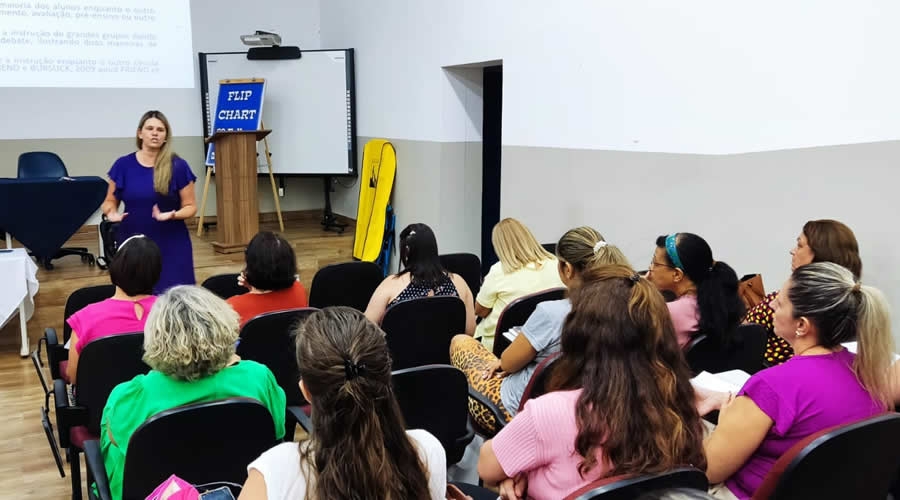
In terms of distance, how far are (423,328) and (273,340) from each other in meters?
0.60

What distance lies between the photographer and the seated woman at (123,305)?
2.47 m

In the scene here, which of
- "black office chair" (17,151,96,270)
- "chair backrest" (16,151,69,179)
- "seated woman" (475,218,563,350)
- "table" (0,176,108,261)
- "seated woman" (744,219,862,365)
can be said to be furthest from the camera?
"chair backrest" (16,151,69,179)

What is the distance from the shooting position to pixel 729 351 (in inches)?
94.6

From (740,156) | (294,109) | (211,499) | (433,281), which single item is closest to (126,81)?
(294,109)

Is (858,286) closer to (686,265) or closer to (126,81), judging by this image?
(686,265)

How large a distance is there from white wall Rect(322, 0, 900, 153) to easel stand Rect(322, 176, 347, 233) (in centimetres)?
188

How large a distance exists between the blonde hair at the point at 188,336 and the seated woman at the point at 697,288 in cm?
138

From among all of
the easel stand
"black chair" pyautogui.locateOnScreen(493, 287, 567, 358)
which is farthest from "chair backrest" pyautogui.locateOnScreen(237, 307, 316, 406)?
the easel stand

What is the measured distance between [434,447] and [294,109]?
6.67 m

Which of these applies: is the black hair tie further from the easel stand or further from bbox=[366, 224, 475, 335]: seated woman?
the easel stand

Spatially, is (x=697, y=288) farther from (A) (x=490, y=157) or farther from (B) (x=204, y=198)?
(B) (x=204, y=198)

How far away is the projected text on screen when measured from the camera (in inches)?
199

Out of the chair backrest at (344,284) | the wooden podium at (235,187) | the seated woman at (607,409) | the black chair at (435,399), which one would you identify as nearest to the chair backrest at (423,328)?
the black chair at (435,399)

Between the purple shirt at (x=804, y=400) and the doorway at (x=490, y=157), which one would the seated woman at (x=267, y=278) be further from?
the doorway at (x=490, y=157)
